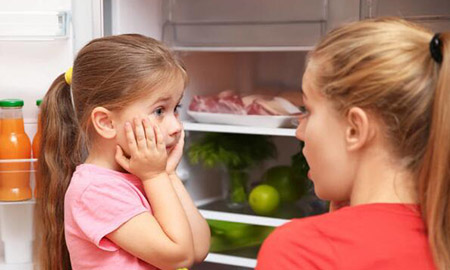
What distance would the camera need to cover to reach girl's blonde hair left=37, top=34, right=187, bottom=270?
4.13 ft

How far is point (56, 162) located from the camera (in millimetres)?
1437

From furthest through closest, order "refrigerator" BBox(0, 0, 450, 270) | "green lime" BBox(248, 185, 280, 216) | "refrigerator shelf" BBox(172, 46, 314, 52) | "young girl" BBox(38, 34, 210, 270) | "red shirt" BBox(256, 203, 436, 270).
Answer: "green lime" BBox(248, 185, 280, 216), "refrigerator shelf" BBox(172, 46, 314, 52), "refrigerator" BBox(0, 0, 450, 270), "young girl" BBox(38, 34, 210, 270), "red shirt" BBox(256, 203, 436, 270)

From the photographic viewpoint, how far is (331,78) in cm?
94

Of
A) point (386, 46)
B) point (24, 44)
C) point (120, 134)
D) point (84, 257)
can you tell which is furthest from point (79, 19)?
point (386, 46)

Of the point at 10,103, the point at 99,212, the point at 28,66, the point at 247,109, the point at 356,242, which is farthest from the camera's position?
the point at 247,109

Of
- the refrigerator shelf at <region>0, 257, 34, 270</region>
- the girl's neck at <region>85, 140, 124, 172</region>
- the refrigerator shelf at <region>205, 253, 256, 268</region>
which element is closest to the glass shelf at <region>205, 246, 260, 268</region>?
the refrigerator shelf at <region>205, 253, 256, 268</region>

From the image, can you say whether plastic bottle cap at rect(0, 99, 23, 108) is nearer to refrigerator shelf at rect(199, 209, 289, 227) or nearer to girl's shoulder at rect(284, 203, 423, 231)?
refrigerator shelf at rect(199, 209, 289, 227)

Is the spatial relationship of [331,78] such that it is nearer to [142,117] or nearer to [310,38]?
[142,117]

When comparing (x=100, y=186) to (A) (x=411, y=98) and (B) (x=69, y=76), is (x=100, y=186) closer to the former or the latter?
(B) (x=69, y=76)

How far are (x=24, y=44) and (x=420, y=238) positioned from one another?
1.14 meters

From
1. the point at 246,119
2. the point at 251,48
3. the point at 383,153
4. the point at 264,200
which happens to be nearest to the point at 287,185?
the point at 264,200

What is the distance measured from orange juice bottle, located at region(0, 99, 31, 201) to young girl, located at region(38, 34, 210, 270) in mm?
309

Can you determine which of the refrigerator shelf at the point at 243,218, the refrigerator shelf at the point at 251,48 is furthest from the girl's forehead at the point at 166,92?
the refrigerator shelf at the point at 243,218

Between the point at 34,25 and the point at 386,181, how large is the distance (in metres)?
1.02
